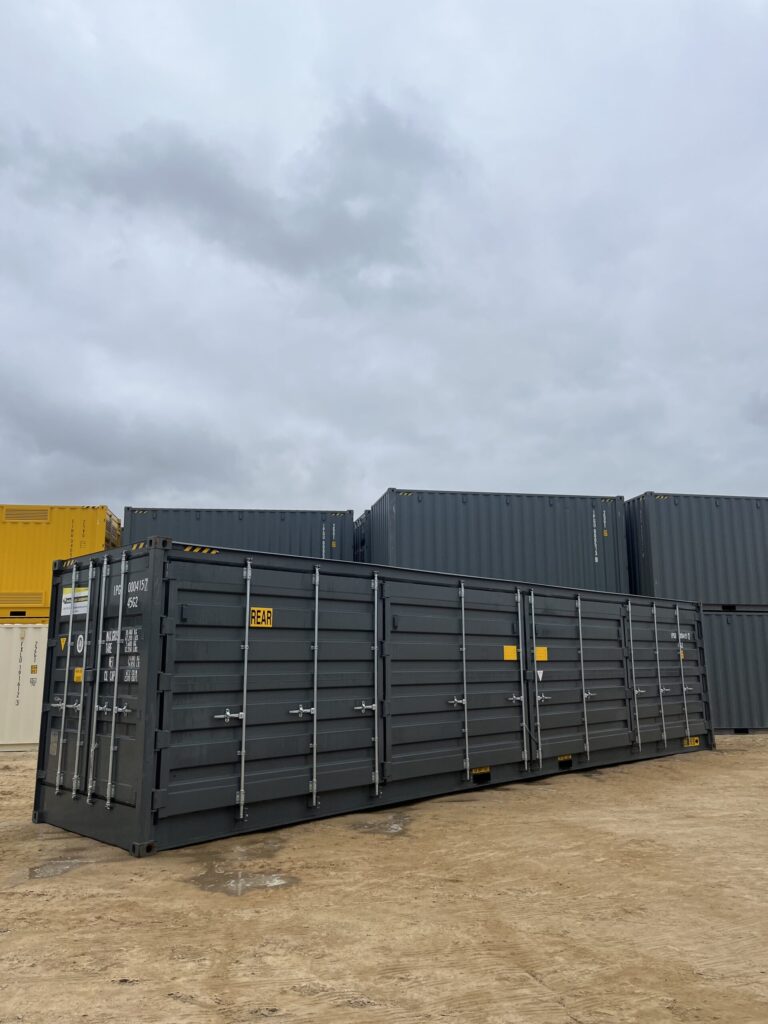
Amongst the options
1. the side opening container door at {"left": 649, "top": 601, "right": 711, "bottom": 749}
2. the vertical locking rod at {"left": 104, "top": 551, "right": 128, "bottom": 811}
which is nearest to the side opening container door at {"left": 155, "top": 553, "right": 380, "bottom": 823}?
the vertical locking rod at {"left": 104, "top": 551, "right": 128, "bottom": 811}

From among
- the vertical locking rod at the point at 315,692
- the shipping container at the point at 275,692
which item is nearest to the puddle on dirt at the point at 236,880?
the shipping container at the point at 275,692

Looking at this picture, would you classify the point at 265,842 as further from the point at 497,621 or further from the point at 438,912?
the point at 497,621

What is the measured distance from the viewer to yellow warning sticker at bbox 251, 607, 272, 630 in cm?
738

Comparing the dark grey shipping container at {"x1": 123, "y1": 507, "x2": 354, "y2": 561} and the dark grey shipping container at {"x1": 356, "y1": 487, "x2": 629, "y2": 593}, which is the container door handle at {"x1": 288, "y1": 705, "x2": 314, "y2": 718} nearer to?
the dark grey shipping container at {"x1": 356, "y1": 487, "x2": 629, "y2": 593}

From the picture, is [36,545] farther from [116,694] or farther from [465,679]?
[465,679]

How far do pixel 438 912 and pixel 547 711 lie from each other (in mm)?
5935

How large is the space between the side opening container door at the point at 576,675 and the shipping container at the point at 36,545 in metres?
10.4

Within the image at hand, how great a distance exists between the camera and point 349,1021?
3.44m

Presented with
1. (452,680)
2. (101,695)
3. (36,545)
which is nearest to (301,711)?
(101,695)

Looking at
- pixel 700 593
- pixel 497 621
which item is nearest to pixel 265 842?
pixel 497 621

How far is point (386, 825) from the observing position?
767 cm

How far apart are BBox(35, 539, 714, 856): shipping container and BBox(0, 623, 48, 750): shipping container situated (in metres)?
7.47

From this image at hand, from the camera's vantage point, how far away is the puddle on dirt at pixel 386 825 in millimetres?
7356

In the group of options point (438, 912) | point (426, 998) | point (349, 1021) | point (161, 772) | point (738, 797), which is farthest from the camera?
point (738, 797)
